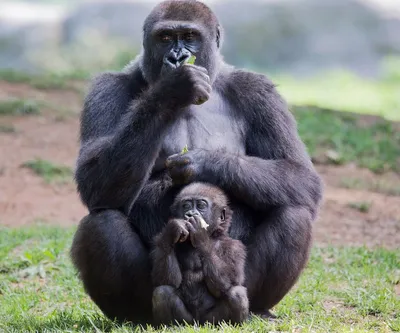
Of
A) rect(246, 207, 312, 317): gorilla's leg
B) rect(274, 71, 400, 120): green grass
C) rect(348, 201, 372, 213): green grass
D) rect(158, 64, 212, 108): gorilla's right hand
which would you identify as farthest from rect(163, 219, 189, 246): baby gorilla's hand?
rect(274, 71, 400, 120): green grass

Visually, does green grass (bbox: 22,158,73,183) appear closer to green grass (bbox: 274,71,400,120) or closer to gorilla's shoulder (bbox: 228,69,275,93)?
gorilla's shoulder (bbox: 228,69,275,93)

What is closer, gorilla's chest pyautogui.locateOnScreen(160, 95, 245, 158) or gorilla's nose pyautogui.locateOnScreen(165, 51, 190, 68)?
gorilla's nose pyautogui.locateOnScreen(165, 51, 190, 68)

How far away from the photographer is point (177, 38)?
5.49 meters

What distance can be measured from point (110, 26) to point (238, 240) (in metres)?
16.9

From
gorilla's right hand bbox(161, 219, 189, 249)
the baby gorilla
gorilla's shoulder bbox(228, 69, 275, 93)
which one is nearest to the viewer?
gorilla's right hand bbox(161, 219, 189, 249)

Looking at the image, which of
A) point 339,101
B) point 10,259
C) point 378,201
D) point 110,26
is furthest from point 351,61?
point 10,259

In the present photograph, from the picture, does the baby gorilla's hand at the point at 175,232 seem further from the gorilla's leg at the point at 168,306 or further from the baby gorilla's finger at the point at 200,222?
the gorilla's leg at the point at 168,306

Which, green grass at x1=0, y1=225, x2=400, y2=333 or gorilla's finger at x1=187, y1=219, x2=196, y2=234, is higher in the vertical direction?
gorilla's finger at x1=187, y1=219, x2=196, y2=234

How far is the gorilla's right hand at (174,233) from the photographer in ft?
15.8

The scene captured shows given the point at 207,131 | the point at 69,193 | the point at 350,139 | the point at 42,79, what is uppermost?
the point at 207,131

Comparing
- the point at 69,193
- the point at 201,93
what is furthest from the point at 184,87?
the point at 69,193

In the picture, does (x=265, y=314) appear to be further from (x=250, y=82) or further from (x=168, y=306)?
(x=250, y=82)

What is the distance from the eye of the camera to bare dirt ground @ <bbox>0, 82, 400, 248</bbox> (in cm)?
895

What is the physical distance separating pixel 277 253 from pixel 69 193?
5.25m
